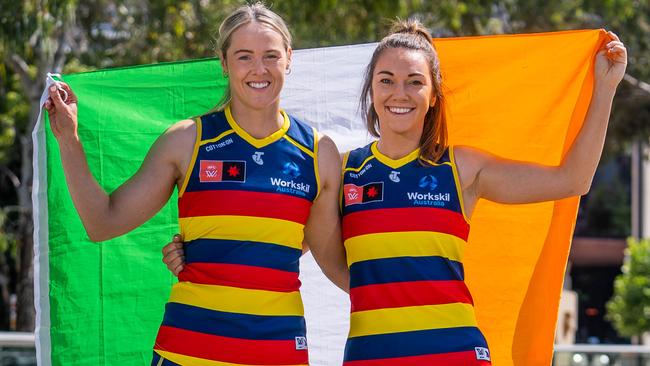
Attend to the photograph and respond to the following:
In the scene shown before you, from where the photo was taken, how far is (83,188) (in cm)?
387

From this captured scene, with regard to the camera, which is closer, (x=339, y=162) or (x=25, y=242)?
(x=339, y=162)

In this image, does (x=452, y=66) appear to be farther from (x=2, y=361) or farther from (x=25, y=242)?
(x=25, y=242)

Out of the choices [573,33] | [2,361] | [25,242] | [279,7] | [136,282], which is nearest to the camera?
[573,33]

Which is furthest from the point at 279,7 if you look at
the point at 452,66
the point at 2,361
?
the point at 452,66

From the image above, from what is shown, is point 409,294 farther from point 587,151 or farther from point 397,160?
point 587,151

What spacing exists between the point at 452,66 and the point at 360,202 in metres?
1.15

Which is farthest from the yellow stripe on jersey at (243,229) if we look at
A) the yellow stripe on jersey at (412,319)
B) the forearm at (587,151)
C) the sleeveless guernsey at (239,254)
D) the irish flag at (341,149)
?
the irish flag at (341,149)

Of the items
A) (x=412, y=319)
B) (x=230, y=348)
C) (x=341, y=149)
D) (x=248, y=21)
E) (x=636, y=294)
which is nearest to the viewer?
(x=230, y=348)

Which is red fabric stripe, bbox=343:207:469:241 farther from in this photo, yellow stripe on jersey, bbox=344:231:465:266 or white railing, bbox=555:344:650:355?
white railing, bbox=555:344:650:355

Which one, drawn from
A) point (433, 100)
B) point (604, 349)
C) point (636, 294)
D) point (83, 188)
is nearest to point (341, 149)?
point (433, 100)

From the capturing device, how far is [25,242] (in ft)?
45.9

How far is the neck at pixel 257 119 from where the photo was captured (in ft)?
13.1

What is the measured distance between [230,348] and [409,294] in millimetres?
629

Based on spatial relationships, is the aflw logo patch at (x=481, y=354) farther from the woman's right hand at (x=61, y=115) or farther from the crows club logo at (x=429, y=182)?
the woman's right hand at (x=61, y=115)
